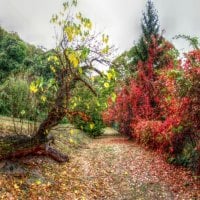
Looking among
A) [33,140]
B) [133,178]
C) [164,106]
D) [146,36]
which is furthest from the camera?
[146,36]

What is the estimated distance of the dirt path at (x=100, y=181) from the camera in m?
10.9

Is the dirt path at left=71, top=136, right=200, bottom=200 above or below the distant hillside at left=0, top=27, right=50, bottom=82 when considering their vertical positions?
below

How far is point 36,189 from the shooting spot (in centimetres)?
1090

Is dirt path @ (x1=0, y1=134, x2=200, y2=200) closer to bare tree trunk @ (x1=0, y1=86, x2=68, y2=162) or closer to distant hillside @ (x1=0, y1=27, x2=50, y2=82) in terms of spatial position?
bare tree trunk @ (x1=0, y1=86, x2=68, y2=162)

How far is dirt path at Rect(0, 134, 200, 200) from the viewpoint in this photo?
10898mm

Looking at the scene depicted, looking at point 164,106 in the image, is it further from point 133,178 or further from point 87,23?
point 87,23

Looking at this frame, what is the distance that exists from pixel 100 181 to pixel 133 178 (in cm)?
144

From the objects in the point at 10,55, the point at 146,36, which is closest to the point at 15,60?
the point at 10,55

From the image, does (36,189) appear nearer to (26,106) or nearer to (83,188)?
(83,188)

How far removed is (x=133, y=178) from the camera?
1416 centimetres

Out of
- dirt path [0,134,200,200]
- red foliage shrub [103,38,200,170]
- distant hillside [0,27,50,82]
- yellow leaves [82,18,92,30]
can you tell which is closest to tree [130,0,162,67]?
red foliage shrub [103,38,200,170]

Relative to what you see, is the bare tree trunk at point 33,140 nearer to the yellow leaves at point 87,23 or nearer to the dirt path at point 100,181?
the dirt path at point 100,181

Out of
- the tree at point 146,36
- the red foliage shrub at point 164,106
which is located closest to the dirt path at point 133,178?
the red foliage shrub at point 164,106

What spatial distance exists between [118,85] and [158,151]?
40.8 feet
